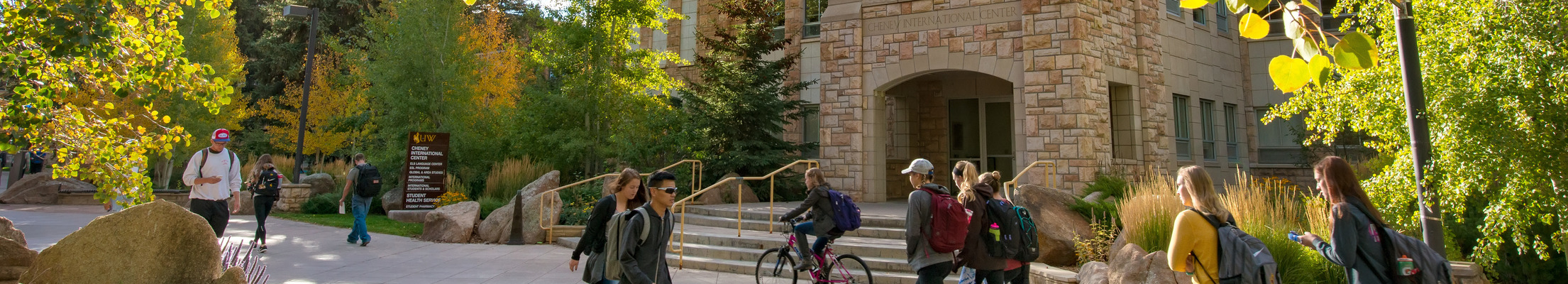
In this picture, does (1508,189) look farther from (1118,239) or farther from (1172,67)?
(1172,67)

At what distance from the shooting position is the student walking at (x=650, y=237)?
14.8 feet

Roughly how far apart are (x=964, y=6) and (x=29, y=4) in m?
12.6

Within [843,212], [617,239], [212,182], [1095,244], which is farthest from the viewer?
[1095,244]

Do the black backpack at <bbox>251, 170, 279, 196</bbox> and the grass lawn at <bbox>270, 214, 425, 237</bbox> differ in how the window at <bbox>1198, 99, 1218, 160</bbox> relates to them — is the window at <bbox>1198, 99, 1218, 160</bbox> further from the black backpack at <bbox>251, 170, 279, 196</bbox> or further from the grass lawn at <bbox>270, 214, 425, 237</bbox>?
the black backpack at <bbox>251, 170, 279, 196</bbox>

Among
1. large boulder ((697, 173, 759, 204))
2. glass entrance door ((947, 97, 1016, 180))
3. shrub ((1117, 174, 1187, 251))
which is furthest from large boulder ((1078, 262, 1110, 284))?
glass entrance door ((947, 97, 1016, 180))

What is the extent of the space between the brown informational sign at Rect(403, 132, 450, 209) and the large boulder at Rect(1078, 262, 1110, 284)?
460 inches

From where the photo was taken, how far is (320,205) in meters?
17.0

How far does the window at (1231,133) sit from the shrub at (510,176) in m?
14.0

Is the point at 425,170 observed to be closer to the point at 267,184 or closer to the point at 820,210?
the point at 267,184

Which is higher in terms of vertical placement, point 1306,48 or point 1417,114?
point 1417,114

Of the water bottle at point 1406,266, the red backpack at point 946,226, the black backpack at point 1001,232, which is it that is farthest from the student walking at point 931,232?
the water bottle at point 1406,266

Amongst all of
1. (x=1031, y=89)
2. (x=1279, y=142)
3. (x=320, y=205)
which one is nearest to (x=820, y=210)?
A: (x=1031, y=89)

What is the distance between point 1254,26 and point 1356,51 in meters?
0.22

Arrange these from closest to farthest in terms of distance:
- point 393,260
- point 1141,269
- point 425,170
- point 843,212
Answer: point 1141,269 → point 843,212 → point 393,260 → point 425,170
